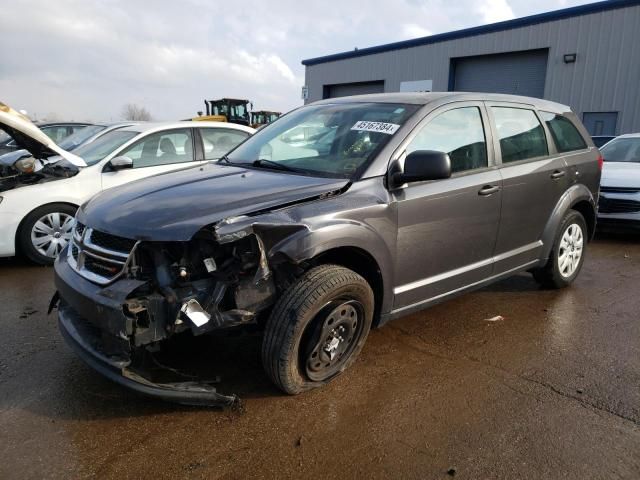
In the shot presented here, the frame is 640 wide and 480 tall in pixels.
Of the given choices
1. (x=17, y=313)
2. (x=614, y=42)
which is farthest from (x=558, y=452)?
(x=614, y=42)

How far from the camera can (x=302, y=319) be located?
106 inches

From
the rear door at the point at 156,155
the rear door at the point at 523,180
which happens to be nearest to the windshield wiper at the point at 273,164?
the rear door at the point at 523,180

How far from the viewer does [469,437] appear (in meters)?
2.60

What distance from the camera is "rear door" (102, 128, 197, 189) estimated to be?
599 cm

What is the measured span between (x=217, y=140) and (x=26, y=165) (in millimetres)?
2304

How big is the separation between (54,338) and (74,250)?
994 millimetres

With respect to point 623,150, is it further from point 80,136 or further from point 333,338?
point 80,136

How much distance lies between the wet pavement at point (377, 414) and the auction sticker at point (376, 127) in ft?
5.03

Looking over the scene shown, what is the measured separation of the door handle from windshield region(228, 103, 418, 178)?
2.56ft

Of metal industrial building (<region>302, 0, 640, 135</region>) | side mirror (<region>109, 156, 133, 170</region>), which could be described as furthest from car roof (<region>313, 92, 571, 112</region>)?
metal industrial building (<region>302, 0, 640, 135</region>)

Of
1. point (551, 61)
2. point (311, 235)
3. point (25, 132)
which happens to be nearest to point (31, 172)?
point (25, 132)

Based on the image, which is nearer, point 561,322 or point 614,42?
point 561,322

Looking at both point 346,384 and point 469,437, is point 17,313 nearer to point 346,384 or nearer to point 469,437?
point 346,384

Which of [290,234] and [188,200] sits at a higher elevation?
[188,200]
